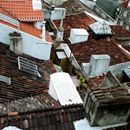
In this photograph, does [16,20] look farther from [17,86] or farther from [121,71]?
[121,71]

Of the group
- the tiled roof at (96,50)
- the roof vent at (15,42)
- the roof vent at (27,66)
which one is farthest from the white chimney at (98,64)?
the roof vent at (15,42)

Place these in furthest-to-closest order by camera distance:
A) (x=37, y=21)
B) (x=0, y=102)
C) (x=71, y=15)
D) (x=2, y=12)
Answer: (x=71, y=15), (x=37, y=21), (x=2, y=12), (x=0, y=102)

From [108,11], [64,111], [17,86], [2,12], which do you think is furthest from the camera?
[108,11]

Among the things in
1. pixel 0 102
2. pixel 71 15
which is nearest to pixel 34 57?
pixel 0 102

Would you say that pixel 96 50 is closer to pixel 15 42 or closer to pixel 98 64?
pixel 98 64

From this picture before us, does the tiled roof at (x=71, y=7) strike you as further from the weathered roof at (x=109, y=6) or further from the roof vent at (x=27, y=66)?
the roof vent at (x=27, y=66)

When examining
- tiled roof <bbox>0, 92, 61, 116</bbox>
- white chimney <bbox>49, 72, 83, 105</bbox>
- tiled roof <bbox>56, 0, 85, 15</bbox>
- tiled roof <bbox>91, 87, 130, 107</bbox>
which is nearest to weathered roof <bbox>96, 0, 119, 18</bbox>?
tiled roof <bbox>56, 0, 85, 15</bbox>

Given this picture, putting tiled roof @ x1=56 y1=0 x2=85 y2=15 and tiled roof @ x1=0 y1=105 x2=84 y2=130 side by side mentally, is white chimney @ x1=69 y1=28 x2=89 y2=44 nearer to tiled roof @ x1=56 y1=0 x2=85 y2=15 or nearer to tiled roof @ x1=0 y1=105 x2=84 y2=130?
tiled roof @ x1=56 y1=0 x2=85 y2=15
